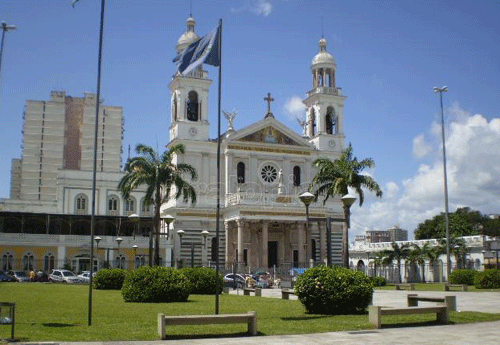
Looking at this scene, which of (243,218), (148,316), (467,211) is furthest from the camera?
(467,211)

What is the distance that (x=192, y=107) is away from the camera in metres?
63.4

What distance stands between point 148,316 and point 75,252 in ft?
134

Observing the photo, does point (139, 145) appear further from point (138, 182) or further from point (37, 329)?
point (37, 329)

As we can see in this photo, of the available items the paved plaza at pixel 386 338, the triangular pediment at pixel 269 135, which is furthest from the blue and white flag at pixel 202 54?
the triangular pediment at pixel 269 135

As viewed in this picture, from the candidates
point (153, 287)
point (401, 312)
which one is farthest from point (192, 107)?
point (401, 312)

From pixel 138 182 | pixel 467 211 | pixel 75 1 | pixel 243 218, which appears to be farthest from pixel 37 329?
pixel 467 211

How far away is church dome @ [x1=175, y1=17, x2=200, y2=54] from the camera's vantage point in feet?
208

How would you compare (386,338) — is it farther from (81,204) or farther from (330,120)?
(81,204)

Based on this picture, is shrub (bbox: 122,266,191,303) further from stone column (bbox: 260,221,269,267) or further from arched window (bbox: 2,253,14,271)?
arched window (bbox: 2,253,14,271)

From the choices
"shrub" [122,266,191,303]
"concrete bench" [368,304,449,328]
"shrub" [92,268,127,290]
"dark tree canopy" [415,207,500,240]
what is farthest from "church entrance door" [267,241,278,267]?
"concrete bench" [368,304,449,328]

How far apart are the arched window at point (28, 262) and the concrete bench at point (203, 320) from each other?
4524 centimetres

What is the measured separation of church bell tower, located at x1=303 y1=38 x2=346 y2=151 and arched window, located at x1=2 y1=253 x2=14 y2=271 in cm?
3333

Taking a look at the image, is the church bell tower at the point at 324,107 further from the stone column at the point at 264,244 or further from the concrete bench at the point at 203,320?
the concrete bench at the point at 203,320

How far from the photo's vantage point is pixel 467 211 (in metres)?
109
